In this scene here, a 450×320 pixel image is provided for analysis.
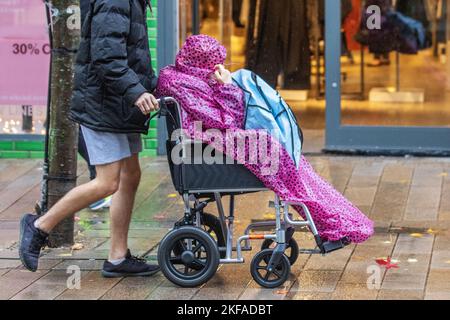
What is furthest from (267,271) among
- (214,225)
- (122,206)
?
(122,206)

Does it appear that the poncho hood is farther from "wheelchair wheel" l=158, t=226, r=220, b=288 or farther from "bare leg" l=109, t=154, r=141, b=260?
"wheelchair wheel" l=158, t=226, r=220, b=288

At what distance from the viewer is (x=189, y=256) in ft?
21.1

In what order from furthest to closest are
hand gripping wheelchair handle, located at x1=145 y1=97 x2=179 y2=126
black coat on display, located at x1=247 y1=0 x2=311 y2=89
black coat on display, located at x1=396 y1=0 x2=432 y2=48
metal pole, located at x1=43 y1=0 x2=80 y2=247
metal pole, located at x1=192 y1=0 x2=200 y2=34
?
black coat on display, located at x1=247 y1=0 x2=311 y2=89
metal pole, located at x1=192 y1=0 x2=200 y2=34
black coat on display, located at x1=396 y1=0 x2=432 y2=48
metal pole, located at x1=43 y1=0 x2=80 y2=247
hand gripping wheelchair handle, located at x1=145 y1=97 x2=179 y2=126

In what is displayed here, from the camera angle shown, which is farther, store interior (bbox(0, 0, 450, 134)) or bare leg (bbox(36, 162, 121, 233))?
store interior (bbox(0, 0, 450, 134))

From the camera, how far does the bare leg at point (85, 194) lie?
6629 mm

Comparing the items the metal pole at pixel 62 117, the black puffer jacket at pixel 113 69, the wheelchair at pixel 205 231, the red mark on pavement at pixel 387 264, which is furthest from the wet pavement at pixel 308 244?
the black puffer jacket at pixel 113 69

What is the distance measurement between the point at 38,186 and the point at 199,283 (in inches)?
138

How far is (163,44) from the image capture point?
35.0 ft

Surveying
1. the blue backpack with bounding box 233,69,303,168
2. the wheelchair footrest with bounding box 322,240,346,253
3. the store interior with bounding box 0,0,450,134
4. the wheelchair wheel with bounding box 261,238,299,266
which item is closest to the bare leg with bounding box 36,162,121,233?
the blue backpack with bounding box 233,69,303,168

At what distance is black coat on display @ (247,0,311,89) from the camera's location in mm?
11359

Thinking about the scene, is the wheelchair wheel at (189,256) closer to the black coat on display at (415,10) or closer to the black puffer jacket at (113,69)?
the black puffer jacket at (113,69)

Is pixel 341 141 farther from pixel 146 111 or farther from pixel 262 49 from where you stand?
pixel 146 111

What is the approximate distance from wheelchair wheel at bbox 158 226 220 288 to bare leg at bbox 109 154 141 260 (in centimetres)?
44

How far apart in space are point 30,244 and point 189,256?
1018mm
